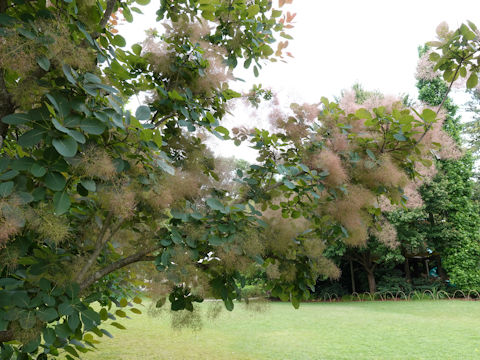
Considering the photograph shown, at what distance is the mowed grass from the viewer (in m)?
5.81

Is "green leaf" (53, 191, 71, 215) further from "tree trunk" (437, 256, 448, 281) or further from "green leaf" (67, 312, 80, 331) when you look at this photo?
"tree trunk" (437, 256, 448, 281)

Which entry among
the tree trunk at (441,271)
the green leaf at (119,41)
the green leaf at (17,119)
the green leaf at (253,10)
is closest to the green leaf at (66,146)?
the green leaf at (17,119)

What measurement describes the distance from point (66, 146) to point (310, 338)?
22.8ft

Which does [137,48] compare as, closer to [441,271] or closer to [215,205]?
[215,205]

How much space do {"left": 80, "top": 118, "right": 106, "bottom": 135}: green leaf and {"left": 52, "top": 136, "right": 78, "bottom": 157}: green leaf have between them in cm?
8

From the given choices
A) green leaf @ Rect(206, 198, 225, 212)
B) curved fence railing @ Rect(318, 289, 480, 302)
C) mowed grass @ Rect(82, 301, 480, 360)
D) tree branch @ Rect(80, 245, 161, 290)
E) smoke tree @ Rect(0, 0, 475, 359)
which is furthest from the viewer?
curved fence railing @ Rect(318, 289, 480, 302)

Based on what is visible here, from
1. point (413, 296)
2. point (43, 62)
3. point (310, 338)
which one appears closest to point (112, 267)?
point (43, 62)

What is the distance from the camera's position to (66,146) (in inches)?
58.2

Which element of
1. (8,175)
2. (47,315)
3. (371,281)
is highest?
(8,175)

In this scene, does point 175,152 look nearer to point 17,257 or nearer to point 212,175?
point 212,175

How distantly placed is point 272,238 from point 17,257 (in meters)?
1.47

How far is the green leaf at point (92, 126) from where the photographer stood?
1.55 m

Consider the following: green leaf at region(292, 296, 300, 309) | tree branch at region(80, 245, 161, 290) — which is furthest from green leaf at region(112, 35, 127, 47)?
green leaf at region(292, 296, 300, 309)

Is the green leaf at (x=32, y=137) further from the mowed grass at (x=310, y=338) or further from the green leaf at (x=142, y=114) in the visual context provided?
the mowed grass at (x=310, y=338)
